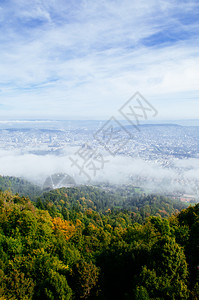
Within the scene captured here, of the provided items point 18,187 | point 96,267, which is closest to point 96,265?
point 96,267

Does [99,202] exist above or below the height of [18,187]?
below

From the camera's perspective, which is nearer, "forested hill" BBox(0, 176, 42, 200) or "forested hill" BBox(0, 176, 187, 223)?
"forested hill" BBox(0, 176, 187, 223)

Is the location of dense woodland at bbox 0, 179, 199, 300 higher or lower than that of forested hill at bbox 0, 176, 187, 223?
higher

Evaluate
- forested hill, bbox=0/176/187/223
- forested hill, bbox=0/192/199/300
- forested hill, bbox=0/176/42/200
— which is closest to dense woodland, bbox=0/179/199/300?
forested hill, bbox=0/192/199/300

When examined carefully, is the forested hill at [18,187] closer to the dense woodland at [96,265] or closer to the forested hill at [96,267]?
the dense woodland at [96,265]

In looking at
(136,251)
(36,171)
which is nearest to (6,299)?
(136,251)

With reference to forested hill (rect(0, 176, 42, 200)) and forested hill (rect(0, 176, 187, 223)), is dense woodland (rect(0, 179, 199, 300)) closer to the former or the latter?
forested hill (rect(0, 176, 187, 223))

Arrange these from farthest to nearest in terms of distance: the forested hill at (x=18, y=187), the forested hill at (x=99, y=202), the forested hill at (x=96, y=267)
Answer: the forested hill at (x=18, y=187) < the forested hill at (x=99, y=202) < the forested hill at (x=96, y=267)

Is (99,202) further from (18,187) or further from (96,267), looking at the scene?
(96,267)

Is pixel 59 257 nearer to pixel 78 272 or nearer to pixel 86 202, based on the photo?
pixel 78 272

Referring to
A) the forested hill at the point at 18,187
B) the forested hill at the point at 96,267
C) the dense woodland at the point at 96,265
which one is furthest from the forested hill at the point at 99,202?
the forested hill at the point at 96,267

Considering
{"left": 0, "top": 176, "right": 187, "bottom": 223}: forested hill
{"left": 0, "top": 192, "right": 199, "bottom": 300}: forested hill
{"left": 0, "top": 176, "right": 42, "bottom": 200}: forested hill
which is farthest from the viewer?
{"left": 0, "top": 176, "right": 42, "bottom": 200}: forested hill

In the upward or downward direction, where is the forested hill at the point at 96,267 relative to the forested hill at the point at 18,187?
upward
